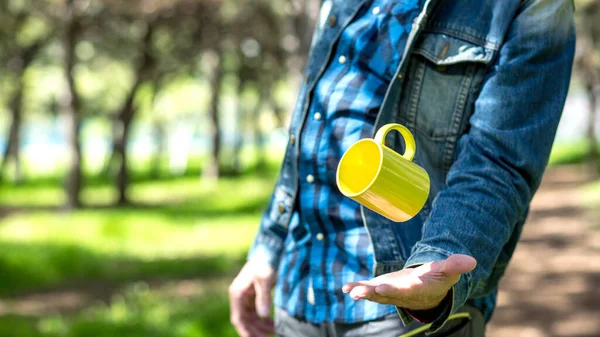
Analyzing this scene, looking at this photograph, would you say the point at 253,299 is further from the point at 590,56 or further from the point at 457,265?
the point at 590,56

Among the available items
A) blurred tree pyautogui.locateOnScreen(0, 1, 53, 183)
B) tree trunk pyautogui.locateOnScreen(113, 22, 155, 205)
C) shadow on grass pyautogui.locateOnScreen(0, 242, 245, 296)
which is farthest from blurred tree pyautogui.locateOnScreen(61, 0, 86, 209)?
shadow on grass pyautogui.locateOnScreen(0, 242, 245, 296)

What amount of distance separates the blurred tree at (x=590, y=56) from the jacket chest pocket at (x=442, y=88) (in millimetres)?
18647

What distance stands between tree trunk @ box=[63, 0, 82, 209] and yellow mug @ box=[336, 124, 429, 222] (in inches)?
523

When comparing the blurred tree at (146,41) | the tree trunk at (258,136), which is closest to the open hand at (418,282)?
the blurred tree at (146,41)

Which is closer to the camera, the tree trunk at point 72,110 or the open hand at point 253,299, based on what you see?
the open hand at point 253,299

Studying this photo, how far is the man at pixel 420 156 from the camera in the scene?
141cm

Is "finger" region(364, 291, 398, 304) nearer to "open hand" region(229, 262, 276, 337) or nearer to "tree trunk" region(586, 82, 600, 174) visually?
"open hand" region(229, 262, 276, 337)

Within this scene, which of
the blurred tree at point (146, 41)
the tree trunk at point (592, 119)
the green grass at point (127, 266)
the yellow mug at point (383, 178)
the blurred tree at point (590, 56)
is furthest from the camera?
the tree trunk at point (592, 119)

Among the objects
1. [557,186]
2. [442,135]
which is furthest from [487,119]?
[557,186]

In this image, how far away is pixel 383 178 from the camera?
1360 millimetres

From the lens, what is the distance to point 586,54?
2016cm

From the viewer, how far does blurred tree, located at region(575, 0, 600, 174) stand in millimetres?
20234

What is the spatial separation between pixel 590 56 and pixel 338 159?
20462 mm

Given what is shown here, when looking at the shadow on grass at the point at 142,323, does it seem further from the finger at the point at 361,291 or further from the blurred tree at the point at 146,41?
the blurred tree at the point at 146,41
